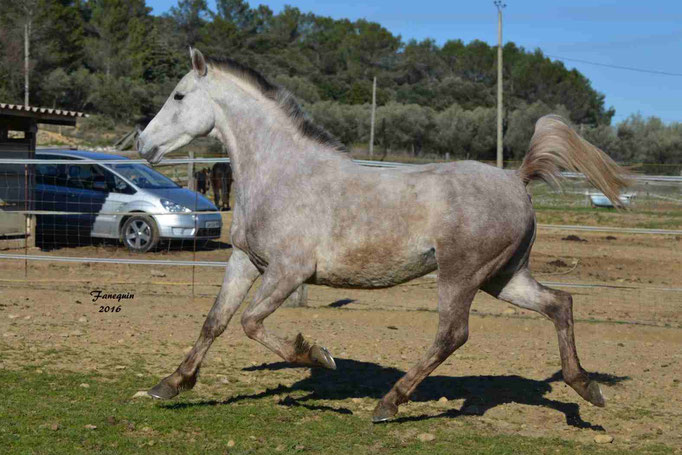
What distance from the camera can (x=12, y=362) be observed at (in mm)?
6059

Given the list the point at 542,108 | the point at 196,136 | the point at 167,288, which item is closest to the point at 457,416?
the point at 196,136

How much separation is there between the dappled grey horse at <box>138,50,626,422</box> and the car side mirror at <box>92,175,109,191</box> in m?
8.84

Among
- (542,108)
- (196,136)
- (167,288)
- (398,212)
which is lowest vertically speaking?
(167,288)

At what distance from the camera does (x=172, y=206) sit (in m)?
13.2

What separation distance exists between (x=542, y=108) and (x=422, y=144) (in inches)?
332

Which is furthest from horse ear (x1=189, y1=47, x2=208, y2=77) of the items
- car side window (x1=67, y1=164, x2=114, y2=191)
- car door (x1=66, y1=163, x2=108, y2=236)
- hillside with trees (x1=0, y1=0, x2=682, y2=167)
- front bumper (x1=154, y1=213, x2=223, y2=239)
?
hillside with trees (x1=0, y1=0, x2=682, y2=167)

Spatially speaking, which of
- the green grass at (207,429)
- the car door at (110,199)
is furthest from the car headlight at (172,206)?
the green grass at (207,429)

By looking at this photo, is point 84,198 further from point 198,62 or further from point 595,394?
point 595,394

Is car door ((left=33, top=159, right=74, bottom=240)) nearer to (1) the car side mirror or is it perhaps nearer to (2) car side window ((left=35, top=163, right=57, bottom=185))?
(2) car side window ((left=35, top=163, right=57, bottom=185))

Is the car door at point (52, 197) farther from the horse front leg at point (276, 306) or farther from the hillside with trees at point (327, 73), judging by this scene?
the hillside with trees at point (327, 73)

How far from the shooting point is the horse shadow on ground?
205 inches

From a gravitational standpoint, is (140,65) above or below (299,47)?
below

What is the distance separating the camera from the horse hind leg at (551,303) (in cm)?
486

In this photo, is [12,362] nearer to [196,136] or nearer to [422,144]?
[196,136]
